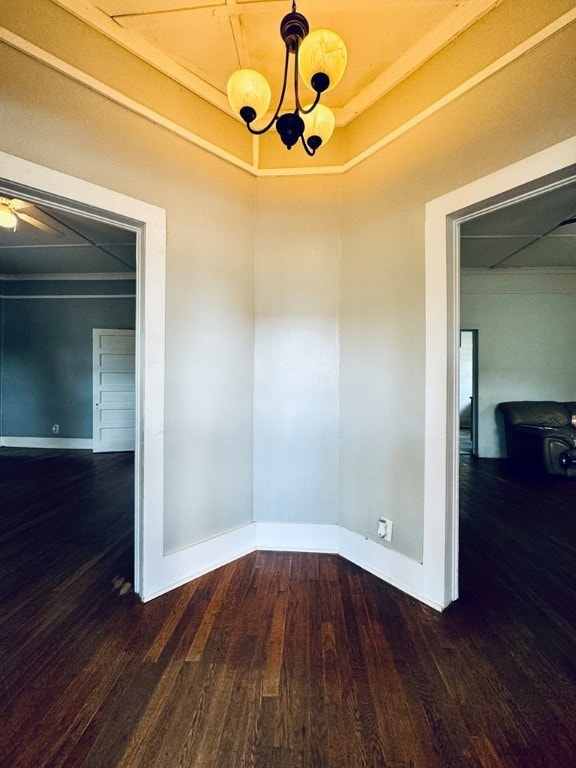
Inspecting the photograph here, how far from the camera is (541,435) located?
4.44 metres

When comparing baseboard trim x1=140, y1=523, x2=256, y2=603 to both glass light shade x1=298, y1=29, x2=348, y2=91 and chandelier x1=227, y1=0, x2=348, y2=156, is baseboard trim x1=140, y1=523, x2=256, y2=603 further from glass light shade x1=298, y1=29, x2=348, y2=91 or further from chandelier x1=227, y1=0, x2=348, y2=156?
glass light shade x1=298, y1=29, x2=348, y2=91

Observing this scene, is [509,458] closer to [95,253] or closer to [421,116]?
[421,116]

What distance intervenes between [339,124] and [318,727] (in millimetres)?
3283

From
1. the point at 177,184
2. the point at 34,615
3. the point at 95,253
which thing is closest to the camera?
the point at 34,615

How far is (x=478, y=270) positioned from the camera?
5422 millimetres

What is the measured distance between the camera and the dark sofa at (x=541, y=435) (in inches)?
170

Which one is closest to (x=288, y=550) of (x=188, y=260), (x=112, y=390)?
(x=188, y=260)

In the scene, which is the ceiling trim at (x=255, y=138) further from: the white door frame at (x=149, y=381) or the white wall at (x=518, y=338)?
the white wall at (x=518, y=338)

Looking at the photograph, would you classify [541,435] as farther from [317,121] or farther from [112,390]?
[112,390]

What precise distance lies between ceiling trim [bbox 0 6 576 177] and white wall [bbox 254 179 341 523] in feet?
0.36

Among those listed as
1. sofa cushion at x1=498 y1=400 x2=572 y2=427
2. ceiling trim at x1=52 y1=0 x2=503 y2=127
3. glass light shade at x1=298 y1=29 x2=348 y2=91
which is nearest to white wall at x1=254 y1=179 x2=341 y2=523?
ceiling trim at x1=52 y1=0 x2=503 y2=127

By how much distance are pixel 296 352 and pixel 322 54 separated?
1.57 metres

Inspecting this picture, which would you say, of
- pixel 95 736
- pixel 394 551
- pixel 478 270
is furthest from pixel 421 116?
pixel 478 270

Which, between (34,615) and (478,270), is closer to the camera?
(34,615)
